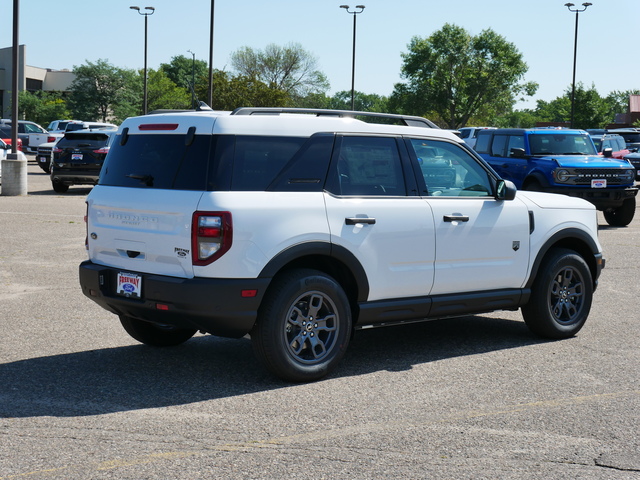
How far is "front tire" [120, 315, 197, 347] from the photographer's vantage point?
285 inches

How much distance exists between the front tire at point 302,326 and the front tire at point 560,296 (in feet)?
6.83

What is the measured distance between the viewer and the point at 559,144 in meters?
18.6

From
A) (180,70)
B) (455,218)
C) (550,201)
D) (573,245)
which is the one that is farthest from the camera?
(180,70)

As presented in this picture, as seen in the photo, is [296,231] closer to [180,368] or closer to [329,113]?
[329,113]

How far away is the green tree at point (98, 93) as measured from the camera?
263 feet

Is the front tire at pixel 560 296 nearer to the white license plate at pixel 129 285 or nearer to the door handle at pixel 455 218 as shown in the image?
the door handle at pixel 455 218

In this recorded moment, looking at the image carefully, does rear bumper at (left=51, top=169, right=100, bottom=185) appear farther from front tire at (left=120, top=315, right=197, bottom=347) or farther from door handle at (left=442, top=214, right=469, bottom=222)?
door handle at (left=442, top=214, right=469, bottom=222)

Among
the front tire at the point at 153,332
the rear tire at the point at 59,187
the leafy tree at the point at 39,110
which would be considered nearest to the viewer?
the front tire at the point at 153,332

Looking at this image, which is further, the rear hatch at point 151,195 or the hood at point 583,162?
the hood at point 583,162

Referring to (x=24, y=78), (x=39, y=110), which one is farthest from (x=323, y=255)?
(x=24, y=78)

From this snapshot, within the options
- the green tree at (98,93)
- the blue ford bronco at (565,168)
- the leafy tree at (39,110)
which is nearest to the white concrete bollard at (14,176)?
the blue ford bronco at (565,168)

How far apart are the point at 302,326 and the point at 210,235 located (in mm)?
949

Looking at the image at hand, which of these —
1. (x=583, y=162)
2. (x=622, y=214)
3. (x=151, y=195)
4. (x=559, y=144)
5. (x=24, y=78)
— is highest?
(x=24, y=78)

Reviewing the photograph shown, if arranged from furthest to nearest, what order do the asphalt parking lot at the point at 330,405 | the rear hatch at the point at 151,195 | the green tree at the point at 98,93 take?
1. the green tree at the point at 98,93
2. the rear hatch at the point at 151,195
3. the asphalt parking lot at the point at 330,405
